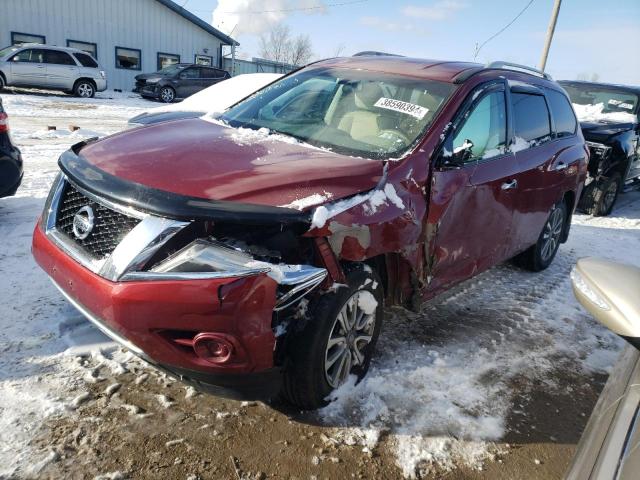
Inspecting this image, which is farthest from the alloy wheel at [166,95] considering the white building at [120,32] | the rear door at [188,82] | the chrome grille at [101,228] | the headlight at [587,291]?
the headlight at [587,291]

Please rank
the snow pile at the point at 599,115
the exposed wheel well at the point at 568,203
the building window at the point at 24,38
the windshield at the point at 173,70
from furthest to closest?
the building window at the point at 24,38 → the windshield at the point at 173,70 → the snow pile at the point at 599,115 → the exposed wheel well at the point at 568,203

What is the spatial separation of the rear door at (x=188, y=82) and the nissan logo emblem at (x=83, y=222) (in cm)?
1901

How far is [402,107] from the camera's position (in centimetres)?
326

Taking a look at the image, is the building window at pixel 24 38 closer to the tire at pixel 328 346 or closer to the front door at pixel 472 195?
the front door at pixel 472 195

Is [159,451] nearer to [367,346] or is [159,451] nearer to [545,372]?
[367,346]

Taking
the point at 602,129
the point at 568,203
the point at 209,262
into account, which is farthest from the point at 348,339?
the point at 602,129

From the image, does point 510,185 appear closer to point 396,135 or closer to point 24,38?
point 396,135

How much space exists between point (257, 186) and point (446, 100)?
1.52 metres

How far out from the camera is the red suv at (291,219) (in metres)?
2.16

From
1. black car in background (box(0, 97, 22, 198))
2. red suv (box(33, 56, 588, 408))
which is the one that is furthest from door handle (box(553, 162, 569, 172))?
black car in background (box(0, 97, 22, 198))

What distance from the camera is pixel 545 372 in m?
3.38

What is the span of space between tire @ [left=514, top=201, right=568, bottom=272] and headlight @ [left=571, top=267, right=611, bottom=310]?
3.17m

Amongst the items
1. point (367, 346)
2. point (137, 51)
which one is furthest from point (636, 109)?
point (137, 51)

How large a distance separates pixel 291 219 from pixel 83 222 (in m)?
1.06
